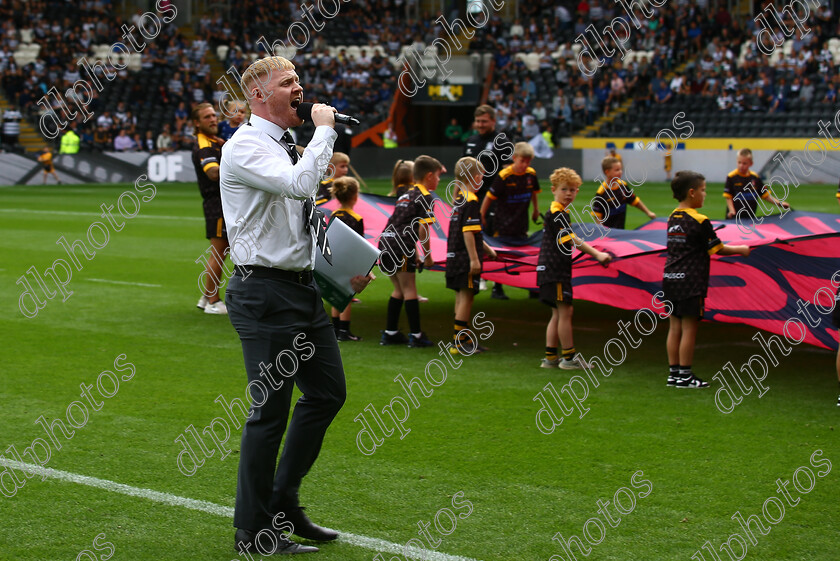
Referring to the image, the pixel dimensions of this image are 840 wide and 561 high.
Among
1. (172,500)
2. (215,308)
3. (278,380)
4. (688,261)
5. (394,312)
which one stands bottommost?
(215,308)

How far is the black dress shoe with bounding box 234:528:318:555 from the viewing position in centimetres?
396

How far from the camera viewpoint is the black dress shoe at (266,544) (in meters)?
3.96

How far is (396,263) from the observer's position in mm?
8094

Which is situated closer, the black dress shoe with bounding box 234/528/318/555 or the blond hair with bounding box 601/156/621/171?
the black dress shoe with bounding box 234/528/318/555

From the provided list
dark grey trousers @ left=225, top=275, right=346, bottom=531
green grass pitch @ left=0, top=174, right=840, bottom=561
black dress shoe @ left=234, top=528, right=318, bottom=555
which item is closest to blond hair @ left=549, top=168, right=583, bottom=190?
green grass pitch @ left=0, top=174, right=840, bottom=561

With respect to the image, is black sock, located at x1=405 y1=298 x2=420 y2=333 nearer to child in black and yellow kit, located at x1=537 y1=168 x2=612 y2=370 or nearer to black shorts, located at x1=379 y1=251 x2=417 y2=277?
black shorts, located at x1=379 y1=251 x2=417 y2=277

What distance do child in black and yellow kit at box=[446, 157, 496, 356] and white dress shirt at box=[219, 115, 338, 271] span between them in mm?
3737

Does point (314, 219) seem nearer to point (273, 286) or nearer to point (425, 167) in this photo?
point (273, 286)

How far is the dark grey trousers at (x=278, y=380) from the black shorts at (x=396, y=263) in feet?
13.0

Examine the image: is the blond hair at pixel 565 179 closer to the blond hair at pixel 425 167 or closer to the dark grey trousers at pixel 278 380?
the blond hair at pixel 425 167

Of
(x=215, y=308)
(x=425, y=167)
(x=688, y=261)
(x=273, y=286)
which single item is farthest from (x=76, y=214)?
(x=273, y=286)

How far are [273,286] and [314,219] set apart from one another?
0.33m

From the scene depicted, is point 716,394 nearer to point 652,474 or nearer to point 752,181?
point 652,474

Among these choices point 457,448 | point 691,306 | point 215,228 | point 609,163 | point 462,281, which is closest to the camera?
point 457,448
